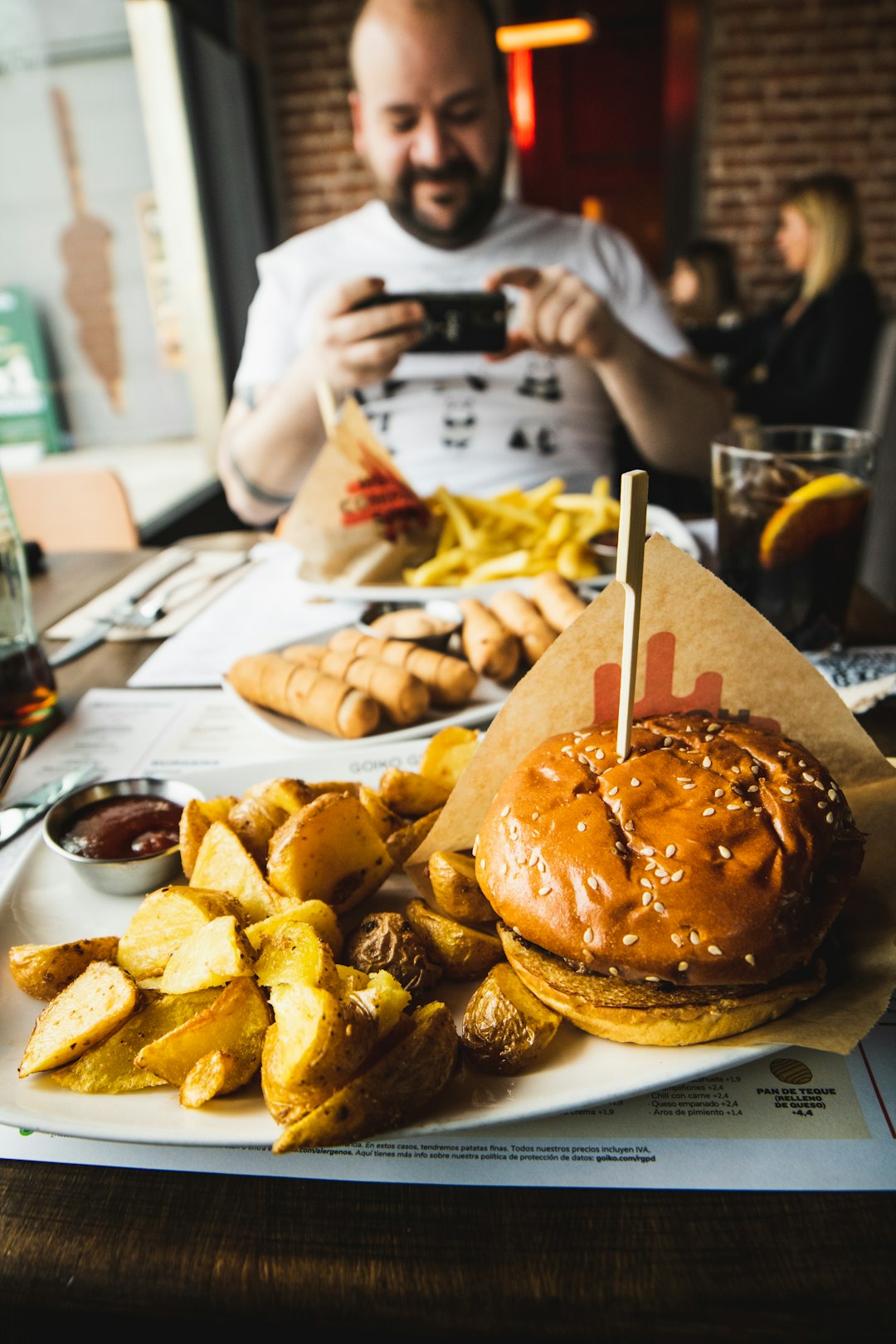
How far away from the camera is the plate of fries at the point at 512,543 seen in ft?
6.50

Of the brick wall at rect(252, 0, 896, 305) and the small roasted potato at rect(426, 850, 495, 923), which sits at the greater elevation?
the brick wall at rect(252, 0, 896, 305)

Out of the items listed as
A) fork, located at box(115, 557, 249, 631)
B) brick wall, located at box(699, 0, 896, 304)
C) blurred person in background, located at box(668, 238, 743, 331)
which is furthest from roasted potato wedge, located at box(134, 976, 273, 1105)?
brick wall, located at box(699, 0, 896, 304)

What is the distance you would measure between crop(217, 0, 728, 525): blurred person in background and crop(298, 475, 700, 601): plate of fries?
20.9 inches

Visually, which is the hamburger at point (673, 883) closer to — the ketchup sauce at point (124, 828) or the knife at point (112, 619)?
the ketchup sauce at point (124, 828)

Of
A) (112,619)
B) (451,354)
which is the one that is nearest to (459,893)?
(112,619)

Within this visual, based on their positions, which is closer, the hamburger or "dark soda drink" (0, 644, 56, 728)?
the hamburger

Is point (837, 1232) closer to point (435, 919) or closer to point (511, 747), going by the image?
point (435, 919)

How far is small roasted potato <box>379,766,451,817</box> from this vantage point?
114 cm

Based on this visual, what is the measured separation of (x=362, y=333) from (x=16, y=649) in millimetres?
1280

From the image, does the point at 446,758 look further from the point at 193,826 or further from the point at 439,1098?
the point at 439,1098

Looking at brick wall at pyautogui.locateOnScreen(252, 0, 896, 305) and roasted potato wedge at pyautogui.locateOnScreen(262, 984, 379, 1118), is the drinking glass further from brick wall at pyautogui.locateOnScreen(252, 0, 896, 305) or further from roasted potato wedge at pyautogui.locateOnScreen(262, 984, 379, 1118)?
brick wall at pyautogui.locateOnScreen(252, 0, 896, 305)

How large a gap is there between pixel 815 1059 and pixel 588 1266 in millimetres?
312

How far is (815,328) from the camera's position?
15.8 ft

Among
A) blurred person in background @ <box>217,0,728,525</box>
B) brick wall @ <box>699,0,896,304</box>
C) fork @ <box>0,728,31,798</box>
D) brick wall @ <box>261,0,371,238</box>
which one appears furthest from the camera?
brick wall @ <box>261,0,371,238</box>
